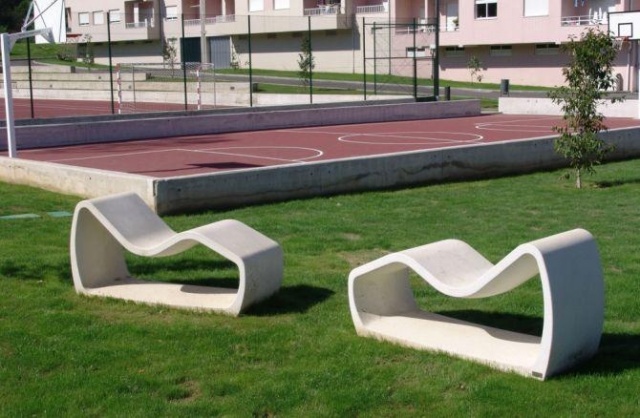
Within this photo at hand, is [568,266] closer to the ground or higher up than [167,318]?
higher up

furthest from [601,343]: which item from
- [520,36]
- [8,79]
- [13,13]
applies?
[13,13]

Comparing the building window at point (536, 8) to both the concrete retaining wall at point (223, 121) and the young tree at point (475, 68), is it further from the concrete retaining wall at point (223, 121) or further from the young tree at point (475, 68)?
the concrete retaining wall at point (223, 121)

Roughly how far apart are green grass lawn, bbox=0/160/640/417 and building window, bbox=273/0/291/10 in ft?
180

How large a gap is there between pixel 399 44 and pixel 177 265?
5076cm

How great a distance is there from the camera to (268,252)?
761 centimetres

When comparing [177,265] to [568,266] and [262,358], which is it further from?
[568,266]

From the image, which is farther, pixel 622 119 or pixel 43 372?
pixel 622 119

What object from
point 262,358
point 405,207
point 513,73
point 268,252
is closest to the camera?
point 262,358

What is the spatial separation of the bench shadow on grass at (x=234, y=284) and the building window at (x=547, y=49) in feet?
157

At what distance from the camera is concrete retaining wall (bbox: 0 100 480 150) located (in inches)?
901

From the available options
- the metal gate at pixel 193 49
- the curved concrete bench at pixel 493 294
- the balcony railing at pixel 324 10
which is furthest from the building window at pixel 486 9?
the curved concrete bench at pixel 493 294

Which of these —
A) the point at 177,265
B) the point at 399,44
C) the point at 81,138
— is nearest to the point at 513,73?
the point at 399,44

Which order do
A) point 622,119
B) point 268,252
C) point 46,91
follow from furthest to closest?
point 46,91 → point 622,119 → point 268,252

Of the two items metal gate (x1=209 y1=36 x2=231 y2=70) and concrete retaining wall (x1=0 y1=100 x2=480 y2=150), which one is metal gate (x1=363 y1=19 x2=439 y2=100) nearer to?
metal gate (x1=209 y1=36 x2=231 y2=70)
